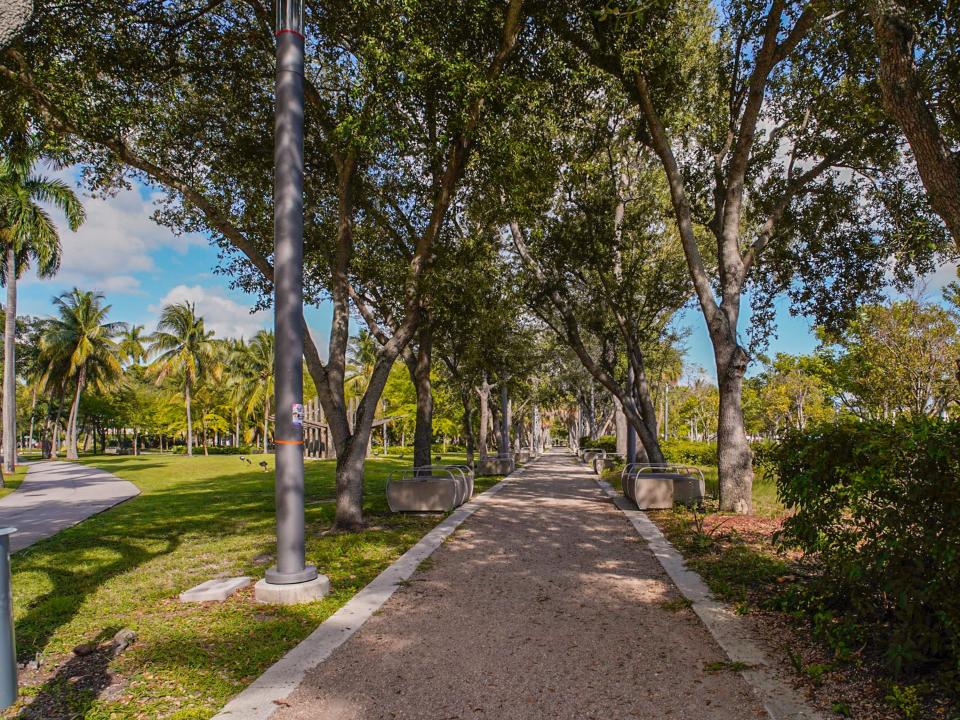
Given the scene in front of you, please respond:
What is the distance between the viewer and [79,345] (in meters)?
43.8

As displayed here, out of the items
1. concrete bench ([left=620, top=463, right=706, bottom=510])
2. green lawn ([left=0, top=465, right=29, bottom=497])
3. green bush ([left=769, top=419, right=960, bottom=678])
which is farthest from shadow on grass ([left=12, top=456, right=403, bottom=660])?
green bush ([left=769, top=419, right=960, bottom=678])

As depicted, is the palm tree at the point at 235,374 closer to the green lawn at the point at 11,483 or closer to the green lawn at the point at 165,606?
A: the green lawn at the point at 11,483

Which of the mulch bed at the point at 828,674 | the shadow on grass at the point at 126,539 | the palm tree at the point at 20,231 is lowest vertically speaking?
the shadow on grass at the point at 126,539

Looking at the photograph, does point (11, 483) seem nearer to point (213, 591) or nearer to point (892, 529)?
point (213, 591)

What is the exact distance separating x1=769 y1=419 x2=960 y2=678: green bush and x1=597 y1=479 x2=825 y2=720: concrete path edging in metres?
0.56

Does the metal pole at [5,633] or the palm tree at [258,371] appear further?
the palm tree at [258,371]

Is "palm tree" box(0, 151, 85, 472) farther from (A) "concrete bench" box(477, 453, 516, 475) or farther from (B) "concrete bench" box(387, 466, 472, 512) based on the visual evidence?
(B) "concrete bench" box(387, 466, 472, 512)

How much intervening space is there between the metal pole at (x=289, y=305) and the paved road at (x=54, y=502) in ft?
19.7

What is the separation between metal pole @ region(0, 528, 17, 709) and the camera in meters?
3.25

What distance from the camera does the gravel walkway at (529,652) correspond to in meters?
3.43

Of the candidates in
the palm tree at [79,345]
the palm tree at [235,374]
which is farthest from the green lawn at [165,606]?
the palm tree at [235,374]

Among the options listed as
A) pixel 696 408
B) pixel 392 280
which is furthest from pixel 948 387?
pixel 696 408

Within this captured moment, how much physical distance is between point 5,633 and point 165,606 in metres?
2.43

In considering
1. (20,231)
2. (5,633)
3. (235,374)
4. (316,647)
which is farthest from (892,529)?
(235,374)
